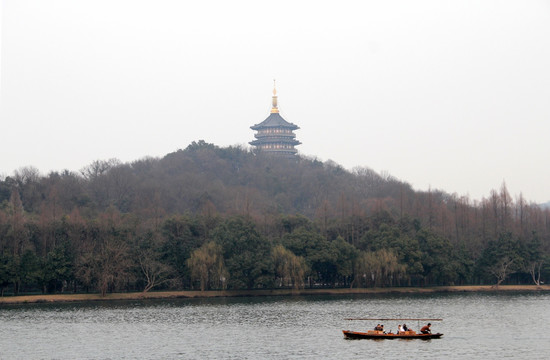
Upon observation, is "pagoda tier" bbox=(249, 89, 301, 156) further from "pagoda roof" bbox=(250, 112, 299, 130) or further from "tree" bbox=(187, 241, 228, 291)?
"tree" bbox=(187, 241, 228, 291)

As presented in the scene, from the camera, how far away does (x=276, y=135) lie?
13900cm

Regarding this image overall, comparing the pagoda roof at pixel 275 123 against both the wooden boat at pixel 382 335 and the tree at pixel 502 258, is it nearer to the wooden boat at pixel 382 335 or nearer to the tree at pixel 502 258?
the tree at pixel 502 258

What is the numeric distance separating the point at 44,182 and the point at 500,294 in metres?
50.9

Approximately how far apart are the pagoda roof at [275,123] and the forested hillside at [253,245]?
170 ft

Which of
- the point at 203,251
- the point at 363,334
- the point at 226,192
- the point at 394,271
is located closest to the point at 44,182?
the point at 226,192

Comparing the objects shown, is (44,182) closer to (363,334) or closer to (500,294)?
(500,294)

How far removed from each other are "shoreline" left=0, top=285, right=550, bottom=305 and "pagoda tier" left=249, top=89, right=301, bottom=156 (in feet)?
245

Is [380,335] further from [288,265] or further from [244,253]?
[244,253]

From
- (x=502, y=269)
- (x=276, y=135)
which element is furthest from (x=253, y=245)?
(x=276, y=135)

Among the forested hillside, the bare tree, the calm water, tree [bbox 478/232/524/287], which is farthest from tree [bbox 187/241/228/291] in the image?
the bare tree

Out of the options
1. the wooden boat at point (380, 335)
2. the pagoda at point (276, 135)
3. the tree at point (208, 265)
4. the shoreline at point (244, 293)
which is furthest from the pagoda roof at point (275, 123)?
the wooden boat at point (380, 335)

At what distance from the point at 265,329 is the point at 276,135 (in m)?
99.5

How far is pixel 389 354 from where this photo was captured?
33156 millimetres

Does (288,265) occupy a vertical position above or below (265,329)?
above
